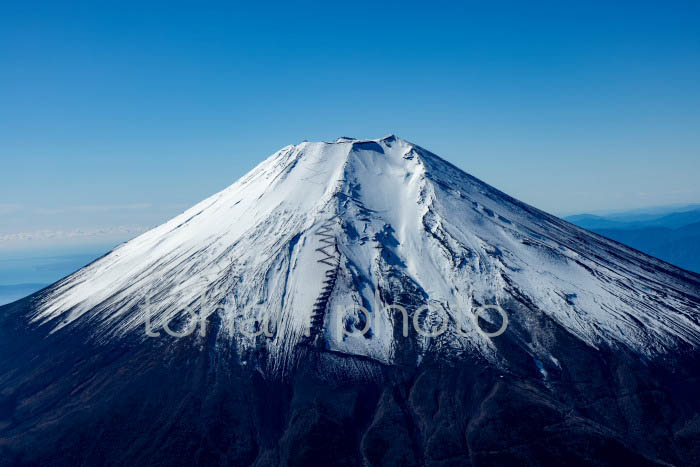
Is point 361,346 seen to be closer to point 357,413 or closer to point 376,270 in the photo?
point 357,413

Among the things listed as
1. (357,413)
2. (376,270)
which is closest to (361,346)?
(357,413)

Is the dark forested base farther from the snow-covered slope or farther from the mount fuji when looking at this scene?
the snow-covered slope

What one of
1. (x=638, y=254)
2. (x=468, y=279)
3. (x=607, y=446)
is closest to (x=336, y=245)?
(x=468, y=279)

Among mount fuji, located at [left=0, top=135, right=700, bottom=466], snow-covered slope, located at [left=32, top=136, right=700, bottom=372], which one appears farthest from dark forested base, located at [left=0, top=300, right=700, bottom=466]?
snow-covered slope, located at [left=32, top=136, right=700, bottom=372]

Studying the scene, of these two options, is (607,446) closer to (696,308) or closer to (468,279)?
(468,279)

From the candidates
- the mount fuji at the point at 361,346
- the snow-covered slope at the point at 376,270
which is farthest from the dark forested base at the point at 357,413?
the snow-covered slope at the point at 376,270

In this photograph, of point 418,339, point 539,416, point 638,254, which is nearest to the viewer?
point 539,416

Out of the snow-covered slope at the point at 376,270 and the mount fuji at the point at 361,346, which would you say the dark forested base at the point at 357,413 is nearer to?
the mount fuji at the point at 361,346
